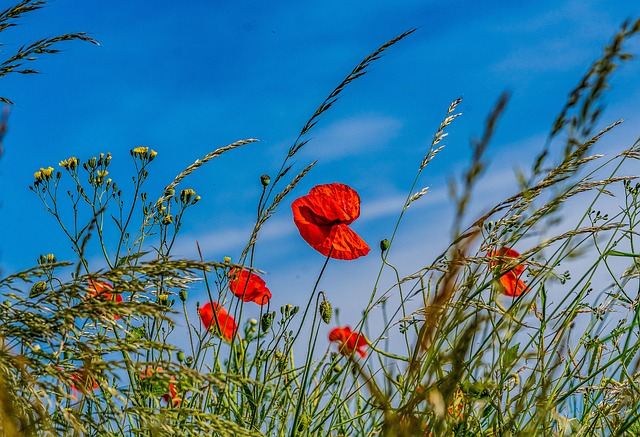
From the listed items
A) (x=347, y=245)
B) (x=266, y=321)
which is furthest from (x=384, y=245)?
(x=266, y=321)

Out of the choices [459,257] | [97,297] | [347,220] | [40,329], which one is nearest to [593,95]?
[459,257]

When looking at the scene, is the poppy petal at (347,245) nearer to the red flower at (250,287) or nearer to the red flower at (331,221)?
the red flower at (331,221)

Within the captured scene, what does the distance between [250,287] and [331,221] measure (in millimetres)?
437

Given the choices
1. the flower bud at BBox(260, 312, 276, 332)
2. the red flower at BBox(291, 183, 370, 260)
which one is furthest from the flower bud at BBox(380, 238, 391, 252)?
the flower bud at BBox(260, 312, 276, 332)

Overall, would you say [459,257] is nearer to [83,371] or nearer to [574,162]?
[574,162]

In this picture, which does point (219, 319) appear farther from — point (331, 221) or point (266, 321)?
point (331, 221)

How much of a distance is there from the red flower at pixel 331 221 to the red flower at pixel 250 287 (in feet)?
0.91

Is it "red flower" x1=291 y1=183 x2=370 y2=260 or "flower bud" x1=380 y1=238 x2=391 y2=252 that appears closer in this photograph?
"flower bud" x1=380 y1=238 x2=391 y2=252

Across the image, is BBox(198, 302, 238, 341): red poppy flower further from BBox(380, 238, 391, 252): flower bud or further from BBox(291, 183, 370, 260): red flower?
BBox(380, 238, 391, 252): flower bud

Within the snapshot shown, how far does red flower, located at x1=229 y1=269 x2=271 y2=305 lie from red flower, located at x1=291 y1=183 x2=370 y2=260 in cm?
28

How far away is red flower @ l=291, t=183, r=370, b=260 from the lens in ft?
9.71

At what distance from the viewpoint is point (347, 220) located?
9.89 ft

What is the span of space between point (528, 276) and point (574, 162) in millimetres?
687

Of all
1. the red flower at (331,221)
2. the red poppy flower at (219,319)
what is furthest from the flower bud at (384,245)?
the red poppy flower at (219,319)
